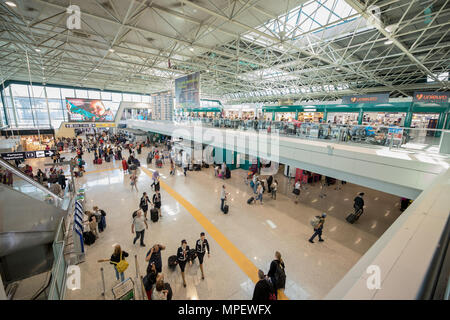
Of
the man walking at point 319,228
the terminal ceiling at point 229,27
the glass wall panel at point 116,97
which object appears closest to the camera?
the man walking at point 319,228

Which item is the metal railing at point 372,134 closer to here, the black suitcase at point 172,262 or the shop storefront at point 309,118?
the black suitcase at point 172,262

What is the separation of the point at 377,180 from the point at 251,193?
6.74 meters

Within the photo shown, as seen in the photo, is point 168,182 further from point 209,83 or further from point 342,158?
point 209,83

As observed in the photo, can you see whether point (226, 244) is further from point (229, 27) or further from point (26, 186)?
point (229, 27)

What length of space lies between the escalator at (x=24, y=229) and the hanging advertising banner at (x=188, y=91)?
32.3 ft

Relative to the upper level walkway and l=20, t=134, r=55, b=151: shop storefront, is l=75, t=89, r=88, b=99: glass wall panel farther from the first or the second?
the upper level walkway

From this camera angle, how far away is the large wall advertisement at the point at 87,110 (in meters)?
22.3

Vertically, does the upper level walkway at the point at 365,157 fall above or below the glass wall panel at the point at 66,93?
below

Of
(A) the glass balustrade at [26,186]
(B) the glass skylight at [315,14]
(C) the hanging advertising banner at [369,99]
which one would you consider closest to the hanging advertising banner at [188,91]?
(B) the glass skylight at [315,14]

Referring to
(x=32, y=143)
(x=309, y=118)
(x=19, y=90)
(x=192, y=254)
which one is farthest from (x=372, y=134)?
(x=19, y=90)

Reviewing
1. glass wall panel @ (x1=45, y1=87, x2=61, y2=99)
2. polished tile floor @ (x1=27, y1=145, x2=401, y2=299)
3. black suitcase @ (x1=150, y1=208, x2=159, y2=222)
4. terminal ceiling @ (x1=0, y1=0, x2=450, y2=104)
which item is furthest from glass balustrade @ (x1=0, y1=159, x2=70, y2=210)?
glass wall panel @ (x1=45, y1=87, x2=61, y2=99)

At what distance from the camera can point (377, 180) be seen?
22.2 ft

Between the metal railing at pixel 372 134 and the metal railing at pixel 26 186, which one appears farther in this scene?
the metal railing at pixel 372 134
